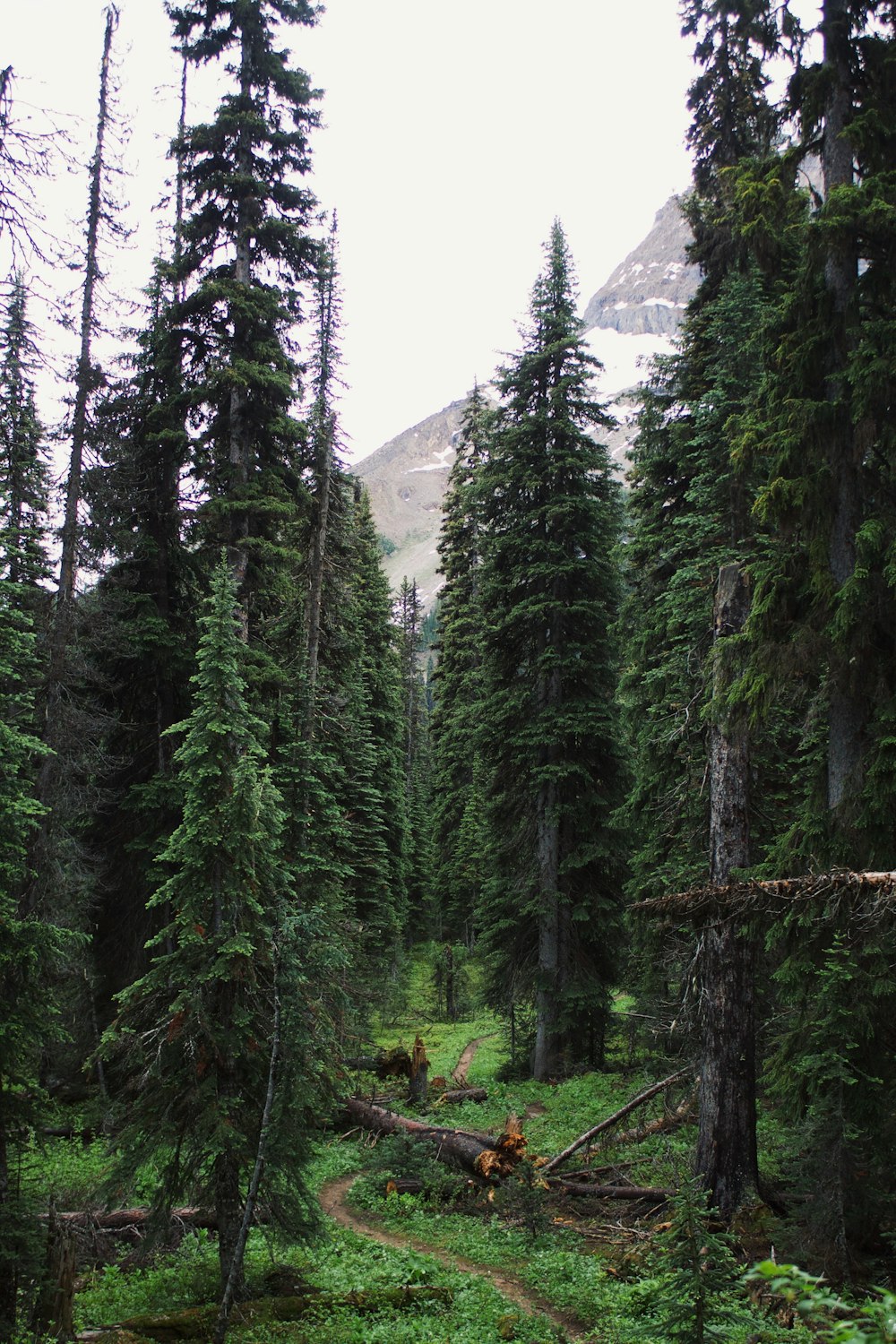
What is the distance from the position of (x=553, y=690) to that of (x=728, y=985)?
11.2m

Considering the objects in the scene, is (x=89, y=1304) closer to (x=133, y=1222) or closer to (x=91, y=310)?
(x=133, y=1222)

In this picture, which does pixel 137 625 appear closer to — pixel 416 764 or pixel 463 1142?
pixel 463 1142

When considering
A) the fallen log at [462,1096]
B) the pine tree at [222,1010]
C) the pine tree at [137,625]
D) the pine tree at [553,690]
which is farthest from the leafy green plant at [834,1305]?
→ the fallen log at [462,1096]

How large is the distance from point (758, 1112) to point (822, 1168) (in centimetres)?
660

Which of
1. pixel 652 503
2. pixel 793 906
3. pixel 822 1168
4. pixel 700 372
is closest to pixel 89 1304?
pixel 822 1168

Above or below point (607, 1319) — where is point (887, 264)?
above

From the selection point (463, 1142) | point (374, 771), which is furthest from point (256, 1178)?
point (374, 771)

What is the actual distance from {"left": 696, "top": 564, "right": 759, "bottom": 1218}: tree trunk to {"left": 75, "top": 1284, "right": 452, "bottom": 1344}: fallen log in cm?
341

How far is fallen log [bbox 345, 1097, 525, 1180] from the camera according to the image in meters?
13.3

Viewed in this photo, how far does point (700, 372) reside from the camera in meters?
17.1

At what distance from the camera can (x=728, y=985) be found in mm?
9875

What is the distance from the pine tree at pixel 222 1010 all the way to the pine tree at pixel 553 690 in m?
11.3

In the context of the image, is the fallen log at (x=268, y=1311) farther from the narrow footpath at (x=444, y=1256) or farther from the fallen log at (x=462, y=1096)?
the fallen log at (x=462, y=1096)

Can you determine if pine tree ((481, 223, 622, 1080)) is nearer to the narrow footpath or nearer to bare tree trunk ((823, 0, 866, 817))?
the narrow footpath
